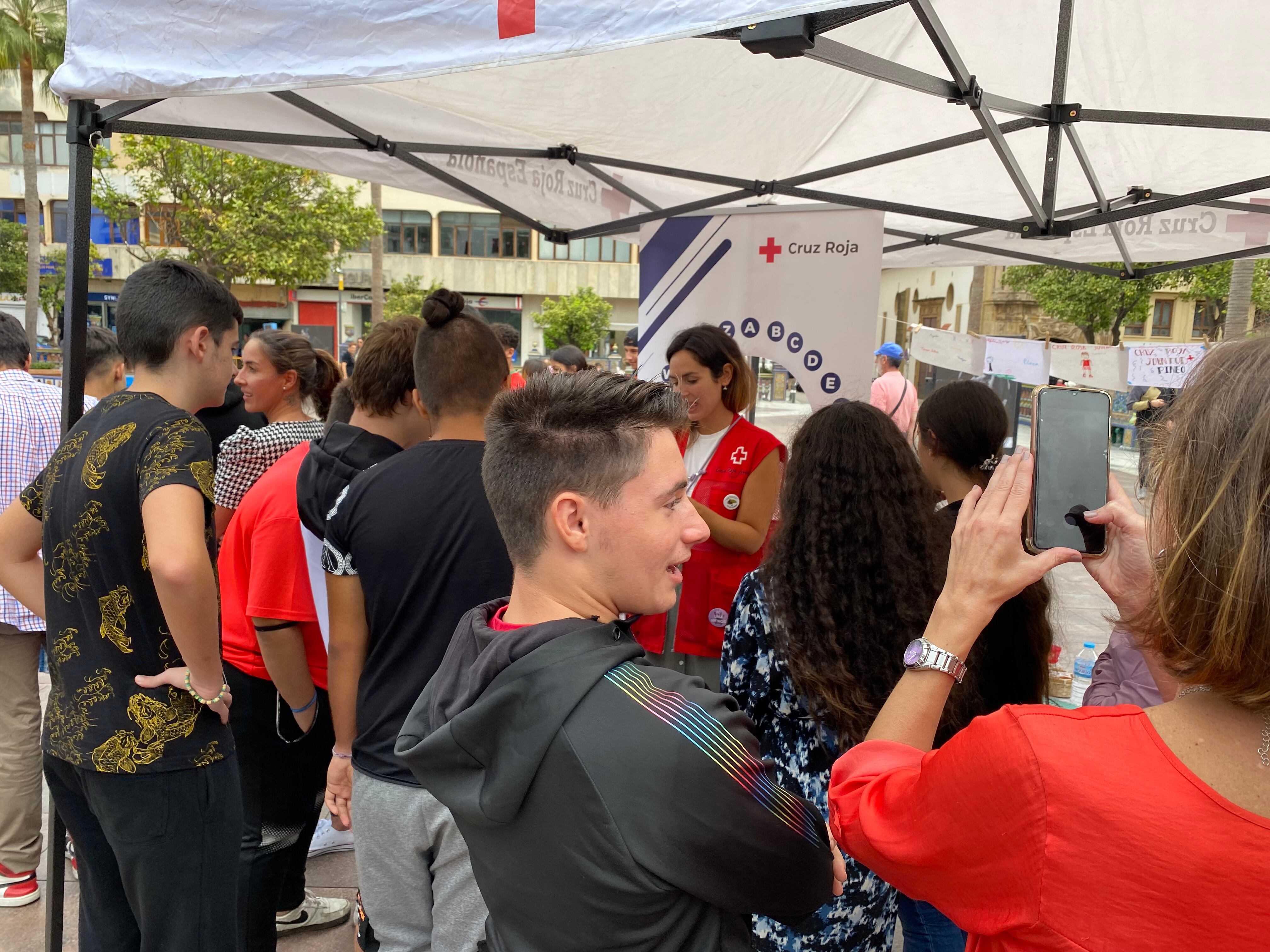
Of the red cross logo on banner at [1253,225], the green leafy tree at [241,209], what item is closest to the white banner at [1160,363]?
the red cross logo on banner at [1253,225]

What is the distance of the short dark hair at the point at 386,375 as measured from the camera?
2609mm

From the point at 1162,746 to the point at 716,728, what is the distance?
A: 1.59 ft

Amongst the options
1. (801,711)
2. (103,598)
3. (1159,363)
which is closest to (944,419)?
(801,711)

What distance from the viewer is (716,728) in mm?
1110

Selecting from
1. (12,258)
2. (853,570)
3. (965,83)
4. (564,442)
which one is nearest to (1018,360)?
(965,83)

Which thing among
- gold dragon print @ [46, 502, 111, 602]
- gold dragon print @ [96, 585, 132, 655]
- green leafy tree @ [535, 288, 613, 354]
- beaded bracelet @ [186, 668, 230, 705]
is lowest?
beaded bracelet @ [186, 668, 230, 705]

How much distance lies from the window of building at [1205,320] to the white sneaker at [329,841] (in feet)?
108

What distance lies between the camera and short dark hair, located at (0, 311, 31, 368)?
373 centimetres

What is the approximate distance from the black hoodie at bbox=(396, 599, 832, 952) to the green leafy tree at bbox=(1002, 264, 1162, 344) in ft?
86.3

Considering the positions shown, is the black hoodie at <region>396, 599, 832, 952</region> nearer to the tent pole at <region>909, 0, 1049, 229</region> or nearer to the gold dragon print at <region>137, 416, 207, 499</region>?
the gold dragon print at <region>137, 416, 207, 499</region>

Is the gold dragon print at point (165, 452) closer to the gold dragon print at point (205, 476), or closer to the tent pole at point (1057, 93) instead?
the gold dragon print at point (205, 476)

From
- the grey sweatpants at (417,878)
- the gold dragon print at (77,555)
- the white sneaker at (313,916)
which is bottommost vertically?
the white sneaker at (313,916)

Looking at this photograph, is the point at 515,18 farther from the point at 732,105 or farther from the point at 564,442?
the point at 732,105

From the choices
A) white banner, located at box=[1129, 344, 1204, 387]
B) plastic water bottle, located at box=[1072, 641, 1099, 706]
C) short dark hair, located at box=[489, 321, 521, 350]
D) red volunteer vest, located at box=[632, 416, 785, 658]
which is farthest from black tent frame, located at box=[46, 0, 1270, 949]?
white banner, located at box=[1129, 344, 1204, 387]
